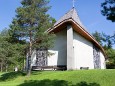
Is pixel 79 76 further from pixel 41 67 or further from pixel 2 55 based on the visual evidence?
pixel 2 55

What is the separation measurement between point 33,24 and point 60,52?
19.9 ft

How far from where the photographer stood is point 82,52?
1163 inches

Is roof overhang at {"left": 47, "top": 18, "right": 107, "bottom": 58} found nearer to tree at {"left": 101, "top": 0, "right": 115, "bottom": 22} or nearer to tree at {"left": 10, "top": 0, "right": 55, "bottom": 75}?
tree at {"left": 10, "top": 0, "right": 55, "bottom": 75}

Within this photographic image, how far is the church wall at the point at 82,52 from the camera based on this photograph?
94.2 ft

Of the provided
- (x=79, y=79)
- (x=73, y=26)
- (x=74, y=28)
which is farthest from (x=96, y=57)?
(x=79, y=79)

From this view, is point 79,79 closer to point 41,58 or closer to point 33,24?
point 33,24

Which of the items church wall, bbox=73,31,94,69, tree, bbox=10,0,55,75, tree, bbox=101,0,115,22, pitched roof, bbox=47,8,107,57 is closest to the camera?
tree, bbox=101,0,115,22

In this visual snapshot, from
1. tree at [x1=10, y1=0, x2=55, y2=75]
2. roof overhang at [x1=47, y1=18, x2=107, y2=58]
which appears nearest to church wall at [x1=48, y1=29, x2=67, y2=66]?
roof overhang at [x1=47, y1=18, x2=107, y2=58]

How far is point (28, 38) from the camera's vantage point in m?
23.7

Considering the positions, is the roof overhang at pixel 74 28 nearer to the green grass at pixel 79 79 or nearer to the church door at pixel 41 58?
the church door at pixel 41 58

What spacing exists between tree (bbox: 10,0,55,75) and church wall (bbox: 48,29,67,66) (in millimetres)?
4478

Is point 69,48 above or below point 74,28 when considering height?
below

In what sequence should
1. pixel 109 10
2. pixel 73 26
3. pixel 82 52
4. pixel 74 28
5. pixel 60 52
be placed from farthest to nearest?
pixel 82 52 < pixel 60 52 < pixel 74 28 < pixel 73 26 < pixel 109 10

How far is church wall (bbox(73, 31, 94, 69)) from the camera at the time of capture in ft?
94.2
